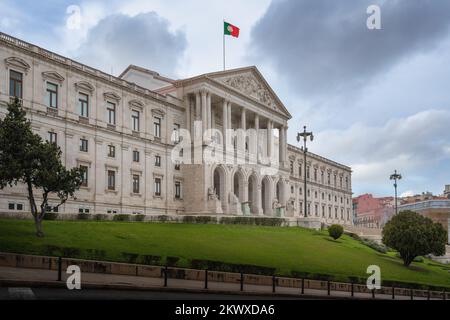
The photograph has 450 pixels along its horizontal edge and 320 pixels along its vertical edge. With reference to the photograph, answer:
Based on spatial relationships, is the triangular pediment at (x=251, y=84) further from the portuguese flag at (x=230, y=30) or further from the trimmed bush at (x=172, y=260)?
the trimmed bush at (x=172, y=260)

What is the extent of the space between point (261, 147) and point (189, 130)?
17246 mm

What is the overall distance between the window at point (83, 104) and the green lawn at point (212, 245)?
17279mm

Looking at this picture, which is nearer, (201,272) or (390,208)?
(201,272)

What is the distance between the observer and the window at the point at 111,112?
57.9 m

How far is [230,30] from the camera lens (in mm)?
66750

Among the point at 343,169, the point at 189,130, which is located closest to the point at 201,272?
the point at 189,130

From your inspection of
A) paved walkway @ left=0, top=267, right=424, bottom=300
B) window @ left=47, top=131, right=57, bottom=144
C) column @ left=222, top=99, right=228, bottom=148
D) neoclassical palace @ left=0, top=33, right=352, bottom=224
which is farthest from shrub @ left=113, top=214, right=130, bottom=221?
→ column @ left=222, top=99, right=228, bottom=148

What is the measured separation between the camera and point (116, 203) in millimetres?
56750

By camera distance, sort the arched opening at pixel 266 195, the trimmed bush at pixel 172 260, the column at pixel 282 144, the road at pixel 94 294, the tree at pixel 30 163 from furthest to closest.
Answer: the column at pixel 282 144
the arched opening at pixel 266 195
the tree at pixel 30 163
the trimmed bush at pixel 172 260
the road at pixel 94 294

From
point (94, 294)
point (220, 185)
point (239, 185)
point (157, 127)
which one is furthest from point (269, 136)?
point (94, 294)

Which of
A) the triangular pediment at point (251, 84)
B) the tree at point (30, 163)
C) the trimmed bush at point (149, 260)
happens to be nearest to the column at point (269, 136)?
the triangular pediment at point (251, 84)

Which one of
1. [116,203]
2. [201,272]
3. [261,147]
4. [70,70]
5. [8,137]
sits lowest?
[201,272]
